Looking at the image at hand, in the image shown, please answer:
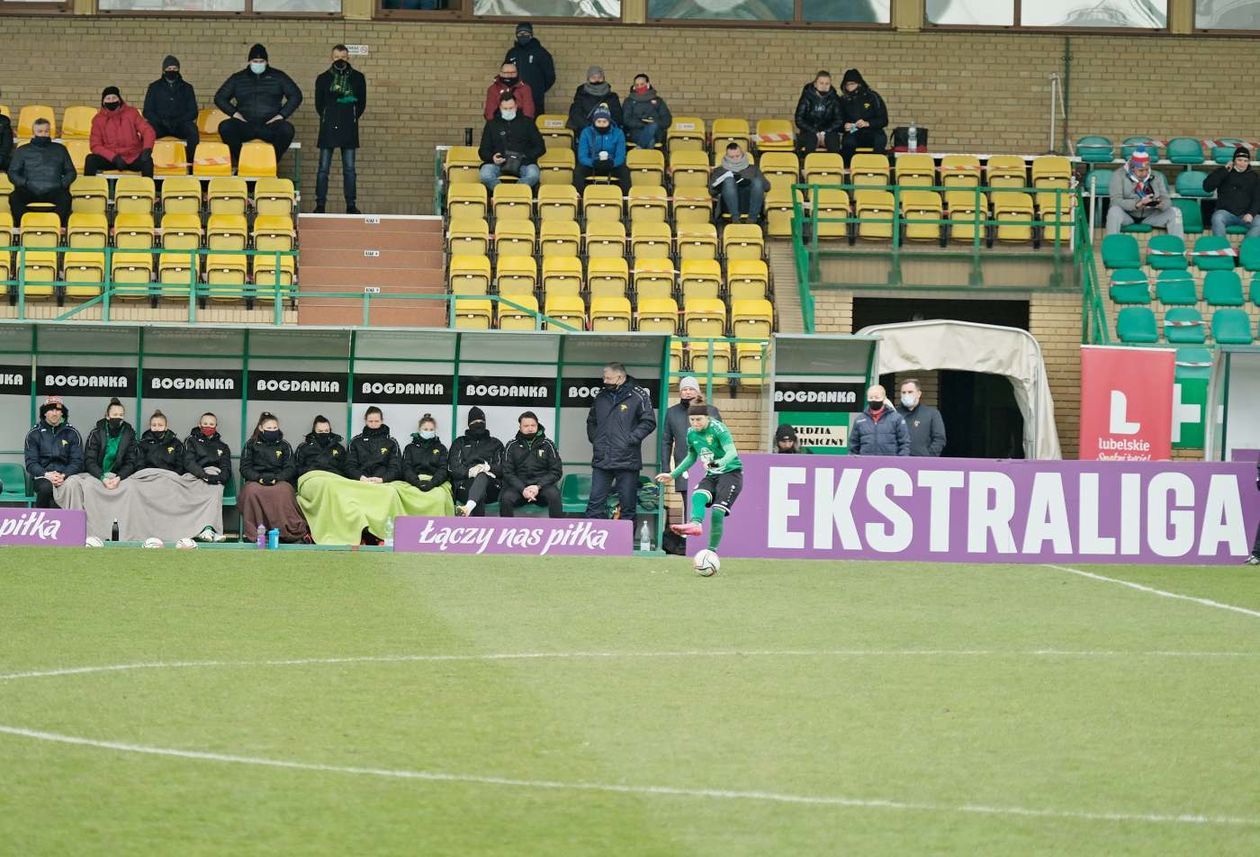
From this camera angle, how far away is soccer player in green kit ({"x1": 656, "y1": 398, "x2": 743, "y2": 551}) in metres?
16.0

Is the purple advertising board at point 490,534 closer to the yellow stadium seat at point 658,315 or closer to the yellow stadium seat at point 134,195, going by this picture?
the yellow stadium seat at point 658,315

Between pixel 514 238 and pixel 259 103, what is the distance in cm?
422

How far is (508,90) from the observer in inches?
1012

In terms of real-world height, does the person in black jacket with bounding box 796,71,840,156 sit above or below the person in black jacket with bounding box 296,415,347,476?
above

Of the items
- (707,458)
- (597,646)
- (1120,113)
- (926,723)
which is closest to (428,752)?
(926,723)

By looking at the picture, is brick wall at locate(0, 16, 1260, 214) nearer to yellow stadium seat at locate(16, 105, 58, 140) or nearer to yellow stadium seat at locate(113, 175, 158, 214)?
yellow stadium seat at locate(16, 105, 58, 140)

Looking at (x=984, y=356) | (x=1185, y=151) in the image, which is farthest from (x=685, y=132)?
(x=984, y=356)

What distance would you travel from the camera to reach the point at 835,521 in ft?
58.7

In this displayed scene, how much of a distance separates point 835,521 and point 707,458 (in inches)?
85.0

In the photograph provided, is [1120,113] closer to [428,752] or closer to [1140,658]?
[1140,658]

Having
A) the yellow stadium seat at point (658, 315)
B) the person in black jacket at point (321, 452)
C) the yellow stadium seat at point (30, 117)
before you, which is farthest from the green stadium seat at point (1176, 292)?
the yellow stadium seat at point (30, 117)

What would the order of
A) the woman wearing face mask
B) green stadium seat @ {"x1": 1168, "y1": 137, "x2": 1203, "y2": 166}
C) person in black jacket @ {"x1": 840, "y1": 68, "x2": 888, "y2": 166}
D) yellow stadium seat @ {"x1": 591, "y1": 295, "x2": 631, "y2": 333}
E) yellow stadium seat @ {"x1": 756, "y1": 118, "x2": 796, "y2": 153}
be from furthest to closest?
green stadium seat @ {"x1": 1168, "y1": 137, "x2": 1203, "y2": 166}, yellow stadium seat @ {"x1": 756, "y1": 118, "x2": 796, "y2": 153}, person in black jacket @ {"x1": 840, "y1": 68, "x2": 888, "y2": 166}, yellow stadium seat @ {"x1": 591, "y1": 295, "x2": 631, "y2": 333}, the woman wearing face mask

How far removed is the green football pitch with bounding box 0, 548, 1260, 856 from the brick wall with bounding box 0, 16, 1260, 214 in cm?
1457

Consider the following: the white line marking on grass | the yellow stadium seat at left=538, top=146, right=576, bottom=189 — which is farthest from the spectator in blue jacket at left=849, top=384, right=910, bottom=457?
the yellow stadium seat at left=538, top=146, right=576, bottom=189
